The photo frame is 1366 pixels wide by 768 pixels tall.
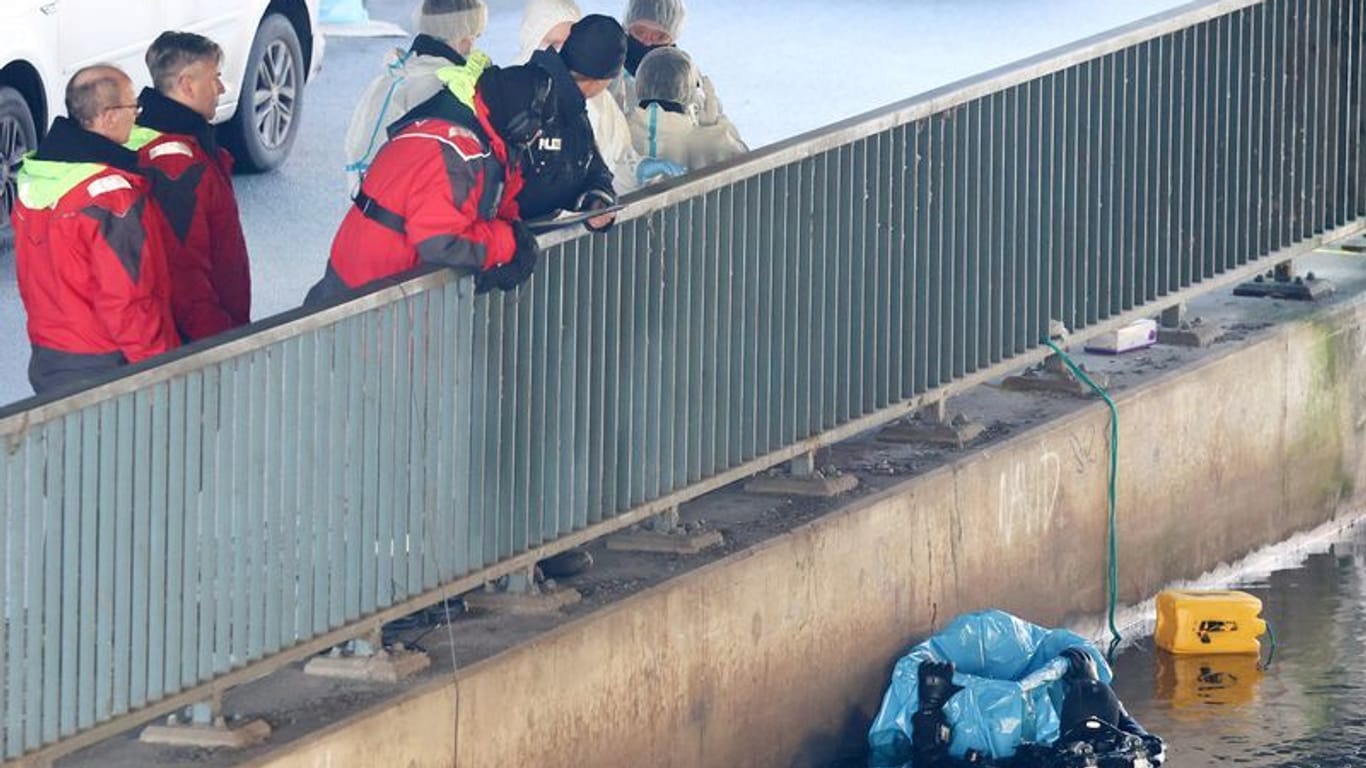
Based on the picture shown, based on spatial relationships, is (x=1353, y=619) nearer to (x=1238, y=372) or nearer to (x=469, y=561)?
(x=1238, y=372)

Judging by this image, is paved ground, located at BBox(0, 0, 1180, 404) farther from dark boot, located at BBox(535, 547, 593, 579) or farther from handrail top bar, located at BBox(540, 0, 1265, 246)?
dark boot, located at BBox(535, 547, 593, 579)

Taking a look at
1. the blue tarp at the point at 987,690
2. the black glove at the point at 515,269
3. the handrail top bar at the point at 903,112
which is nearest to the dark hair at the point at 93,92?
the black glove at the point at 515,269

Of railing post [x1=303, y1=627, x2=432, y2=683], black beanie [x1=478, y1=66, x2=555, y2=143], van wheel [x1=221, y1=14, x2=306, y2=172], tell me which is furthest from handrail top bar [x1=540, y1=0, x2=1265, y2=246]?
van wheel [x1=221, y1=14, x2=306, y2=172]

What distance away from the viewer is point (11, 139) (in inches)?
576

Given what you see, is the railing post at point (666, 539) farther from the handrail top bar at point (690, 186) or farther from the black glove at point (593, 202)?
the black glove at point (593, 202)

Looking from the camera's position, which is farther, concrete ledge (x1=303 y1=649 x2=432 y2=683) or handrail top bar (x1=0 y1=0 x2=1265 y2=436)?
concrete ledge (x1=303 y1=649 x2=432 y2=683)

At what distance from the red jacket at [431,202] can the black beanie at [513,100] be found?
35mm

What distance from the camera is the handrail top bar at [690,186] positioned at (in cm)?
802

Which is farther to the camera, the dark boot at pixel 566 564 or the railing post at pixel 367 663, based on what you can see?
the dark boot at pixel 566 564

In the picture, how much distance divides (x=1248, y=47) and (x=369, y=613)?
5.32 metres

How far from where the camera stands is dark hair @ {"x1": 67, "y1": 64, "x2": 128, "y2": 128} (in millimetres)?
9328

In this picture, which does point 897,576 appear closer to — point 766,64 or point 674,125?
point 674,125

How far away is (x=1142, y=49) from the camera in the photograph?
12.5 m

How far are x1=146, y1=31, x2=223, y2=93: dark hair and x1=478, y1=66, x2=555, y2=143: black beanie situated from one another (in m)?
0.93
